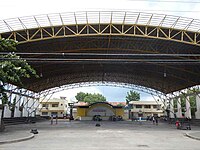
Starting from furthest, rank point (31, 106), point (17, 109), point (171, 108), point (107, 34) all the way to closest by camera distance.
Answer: point (171, 108)
point (31, 106)
point (17, 109)
point (107, 34)

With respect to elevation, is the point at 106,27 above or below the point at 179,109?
above

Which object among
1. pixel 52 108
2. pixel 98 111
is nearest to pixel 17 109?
pixel 98 111

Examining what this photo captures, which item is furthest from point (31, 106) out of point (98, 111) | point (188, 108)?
point (188, 108)

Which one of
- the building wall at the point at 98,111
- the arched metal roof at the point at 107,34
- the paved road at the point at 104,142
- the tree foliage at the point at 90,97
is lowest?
the paved road at the point at 104,142

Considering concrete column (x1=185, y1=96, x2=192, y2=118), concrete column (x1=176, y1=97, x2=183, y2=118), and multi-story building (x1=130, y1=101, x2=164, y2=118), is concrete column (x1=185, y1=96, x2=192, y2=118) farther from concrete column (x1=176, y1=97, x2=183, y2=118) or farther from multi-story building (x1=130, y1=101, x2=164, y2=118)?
multi-story building (x1=130, y1=101, x2=164, y2=118)

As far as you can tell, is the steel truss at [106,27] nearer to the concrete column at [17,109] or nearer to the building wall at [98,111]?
the concrete column at [17,109]

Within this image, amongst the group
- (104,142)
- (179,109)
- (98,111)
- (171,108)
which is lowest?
(104,142)

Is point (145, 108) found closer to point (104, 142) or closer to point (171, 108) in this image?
point (171, 108)

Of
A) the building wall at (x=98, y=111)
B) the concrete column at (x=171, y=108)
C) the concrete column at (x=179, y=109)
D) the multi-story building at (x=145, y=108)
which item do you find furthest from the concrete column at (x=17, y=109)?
the multi-story building at (x=145, y=108)

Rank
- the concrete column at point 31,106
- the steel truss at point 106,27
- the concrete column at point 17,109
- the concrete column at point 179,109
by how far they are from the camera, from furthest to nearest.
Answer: the concrete column at point 31,106
the concrete column at point 179,109
the concrete column at point 17,109
the steel truss at point 106,27

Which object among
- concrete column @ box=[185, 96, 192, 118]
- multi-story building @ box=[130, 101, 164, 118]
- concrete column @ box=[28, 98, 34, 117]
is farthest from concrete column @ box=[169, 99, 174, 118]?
concrete column @ box=[28, 98, 34, 117]

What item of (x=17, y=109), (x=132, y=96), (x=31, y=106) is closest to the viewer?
(x=17, y=109)

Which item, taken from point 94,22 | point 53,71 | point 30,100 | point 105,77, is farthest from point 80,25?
point 30,100

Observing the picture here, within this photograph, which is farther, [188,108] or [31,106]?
[31,106]
